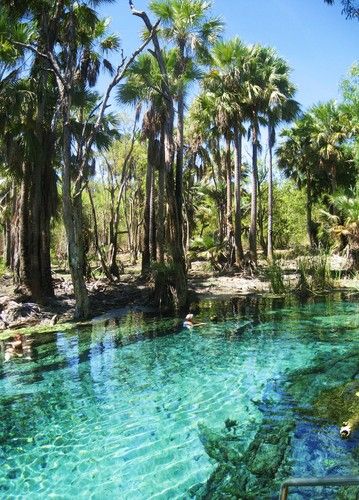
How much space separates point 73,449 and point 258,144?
2416cm

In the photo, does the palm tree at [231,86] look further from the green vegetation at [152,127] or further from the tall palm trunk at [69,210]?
the tall palm trunk at [69,210]

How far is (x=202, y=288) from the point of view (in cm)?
2061

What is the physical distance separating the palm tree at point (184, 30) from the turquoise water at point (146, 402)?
9589 millimetres

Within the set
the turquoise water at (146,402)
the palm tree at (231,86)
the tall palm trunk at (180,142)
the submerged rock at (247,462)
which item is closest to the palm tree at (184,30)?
the tall palm trunk at (180,142)

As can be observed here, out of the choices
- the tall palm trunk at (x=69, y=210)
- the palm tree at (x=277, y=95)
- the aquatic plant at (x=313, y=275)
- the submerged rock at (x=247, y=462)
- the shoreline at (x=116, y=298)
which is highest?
the palm tree at (x=277, y=95)

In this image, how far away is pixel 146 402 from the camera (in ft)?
23.4

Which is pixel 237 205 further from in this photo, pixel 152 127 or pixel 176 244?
pixel 176 244

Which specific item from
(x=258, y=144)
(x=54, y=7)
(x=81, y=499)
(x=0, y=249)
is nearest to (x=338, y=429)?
(x=81, y=499)

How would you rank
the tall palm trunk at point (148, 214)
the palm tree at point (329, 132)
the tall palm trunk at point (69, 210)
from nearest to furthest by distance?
the tall palm trunk at point (69, 210) → the tall palm trunk at point (148, 214) → the palm tree at point (329, 132)

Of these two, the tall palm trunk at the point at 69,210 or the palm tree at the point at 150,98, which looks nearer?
the tall palm trunk at the point at 69,210

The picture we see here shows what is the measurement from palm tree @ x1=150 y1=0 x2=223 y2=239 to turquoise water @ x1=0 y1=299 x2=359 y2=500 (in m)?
9.59

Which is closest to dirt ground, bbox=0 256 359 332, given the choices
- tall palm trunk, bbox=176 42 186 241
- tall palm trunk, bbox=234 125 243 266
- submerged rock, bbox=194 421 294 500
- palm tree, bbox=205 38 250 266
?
tall palm trunk, bbox=234 125 243 266

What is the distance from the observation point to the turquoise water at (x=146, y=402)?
16.4 feet

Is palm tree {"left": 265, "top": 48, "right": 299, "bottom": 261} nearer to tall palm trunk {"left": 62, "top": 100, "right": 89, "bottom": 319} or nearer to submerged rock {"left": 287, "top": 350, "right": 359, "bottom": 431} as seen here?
tall palm trunk {"left": 62, "top": 100, "right": 89, "bottom": 319}
